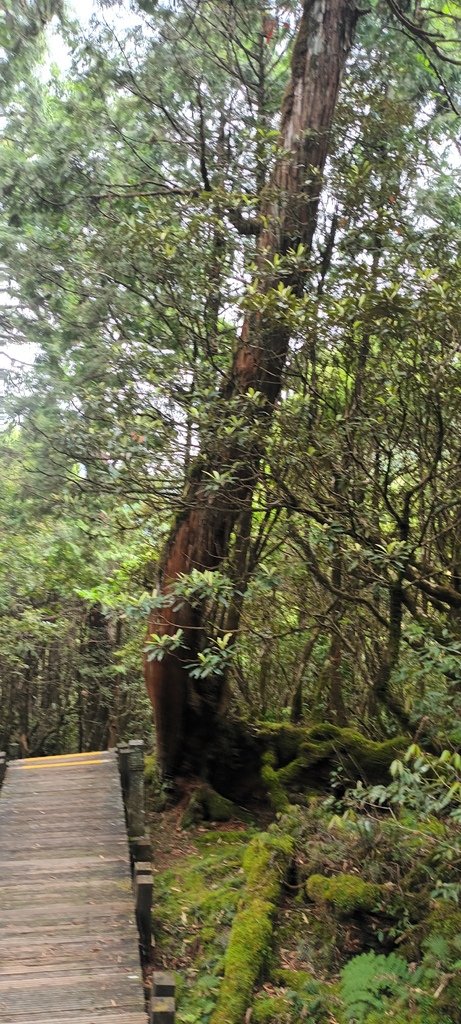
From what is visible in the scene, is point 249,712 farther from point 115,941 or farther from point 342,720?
point 115,941

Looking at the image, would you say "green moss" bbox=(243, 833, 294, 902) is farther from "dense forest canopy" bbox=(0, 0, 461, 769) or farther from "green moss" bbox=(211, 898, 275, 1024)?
"dense forest canopy" bbox=(0, 0, 461, 769)

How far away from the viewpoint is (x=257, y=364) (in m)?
6.80

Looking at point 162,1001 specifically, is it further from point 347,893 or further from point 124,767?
point 124,767

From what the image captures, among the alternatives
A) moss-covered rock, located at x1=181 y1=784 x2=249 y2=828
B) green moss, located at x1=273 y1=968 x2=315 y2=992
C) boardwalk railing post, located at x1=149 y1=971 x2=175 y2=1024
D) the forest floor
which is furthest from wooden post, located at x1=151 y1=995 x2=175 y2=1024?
moss-covered rock, located at x1=181 y1=784 x2=249 y2=828

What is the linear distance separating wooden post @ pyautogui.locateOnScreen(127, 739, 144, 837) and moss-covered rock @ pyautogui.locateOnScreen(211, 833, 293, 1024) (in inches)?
42.8

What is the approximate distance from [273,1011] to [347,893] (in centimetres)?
94

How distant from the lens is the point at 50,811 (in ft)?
23.0

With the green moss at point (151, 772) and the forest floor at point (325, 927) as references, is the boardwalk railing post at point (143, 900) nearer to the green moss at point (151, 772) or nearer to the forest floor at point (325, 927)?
the forest floor at point (325, 927)

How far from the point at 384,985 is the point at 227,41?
9758 mm

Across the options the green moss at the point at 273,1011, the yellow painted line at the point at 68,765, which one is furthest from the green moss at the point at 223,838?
the green moss at the point at 273,1011

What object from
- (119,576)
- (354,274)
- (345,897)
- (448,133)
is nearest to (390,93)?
(448,133)

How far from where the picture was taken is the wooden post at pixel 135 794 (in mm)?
6797

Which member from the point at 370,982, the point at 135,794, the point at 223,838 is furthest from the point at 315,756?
the point at 370,982

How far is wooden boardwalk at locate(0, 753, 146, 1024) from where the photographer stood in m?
4.20
